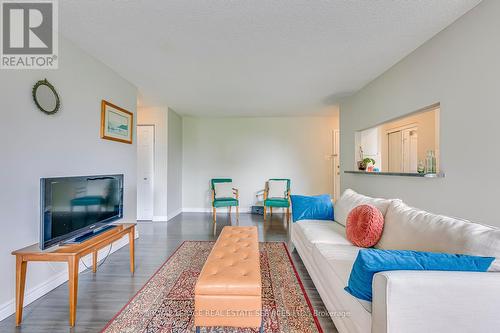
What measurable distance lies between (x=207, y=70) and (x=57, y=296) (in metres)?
2.88

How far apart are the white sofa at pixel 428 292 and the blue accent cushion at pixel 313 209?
4.26ft

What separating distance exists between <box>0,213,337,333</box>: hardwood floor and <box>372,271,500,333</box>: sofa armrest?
77 centimetres

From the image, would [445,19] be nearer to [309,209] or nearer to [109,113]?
[309,209]

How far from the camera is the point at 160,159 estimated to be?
186 inches

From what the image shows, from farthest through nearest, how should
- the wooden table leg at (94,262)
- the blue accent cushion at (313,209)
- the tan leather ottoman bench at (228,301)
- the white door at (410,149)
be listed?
the white door at (410,149), the blue accent cushion at (313,209), the wooden table leg at (94,262), the tan leather ottoman bench at (228,301)

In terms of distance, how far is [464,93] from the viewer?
1.91m

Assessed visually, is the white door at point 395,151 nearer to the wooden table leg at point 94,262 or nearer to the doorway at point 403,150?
the doorway at point 403,150

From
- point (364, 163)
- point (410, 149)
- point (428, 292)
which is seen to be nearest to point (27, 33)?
point (428, 292)

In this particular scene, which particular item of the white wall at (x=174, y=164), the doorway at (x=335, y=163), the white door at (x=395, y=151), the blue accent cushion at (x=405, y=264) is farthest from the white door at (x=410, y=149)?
the white wall at (x=174, y=164)

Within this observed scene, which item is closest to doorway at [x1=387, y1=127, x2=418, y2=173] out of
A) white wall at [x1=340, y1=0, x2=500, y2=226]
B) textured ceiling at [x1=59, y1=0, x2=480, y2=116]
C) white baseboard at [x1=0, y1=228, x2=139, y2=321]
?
textured ceiling at [x1=59, y1=0, x2=480, y2=116]

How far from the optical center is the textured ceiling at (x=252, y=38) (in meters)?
1.79

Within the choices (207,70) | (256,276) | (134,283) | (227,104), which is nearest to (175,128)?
(227,104)

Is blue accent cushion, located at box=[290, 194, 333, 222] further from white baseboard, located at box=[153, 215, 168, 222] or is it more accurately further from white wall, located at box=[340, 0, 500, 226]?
white baseboard, located at box=[153, 215, 168, 222]

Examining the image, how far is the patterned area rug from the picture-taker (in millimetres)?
1585
